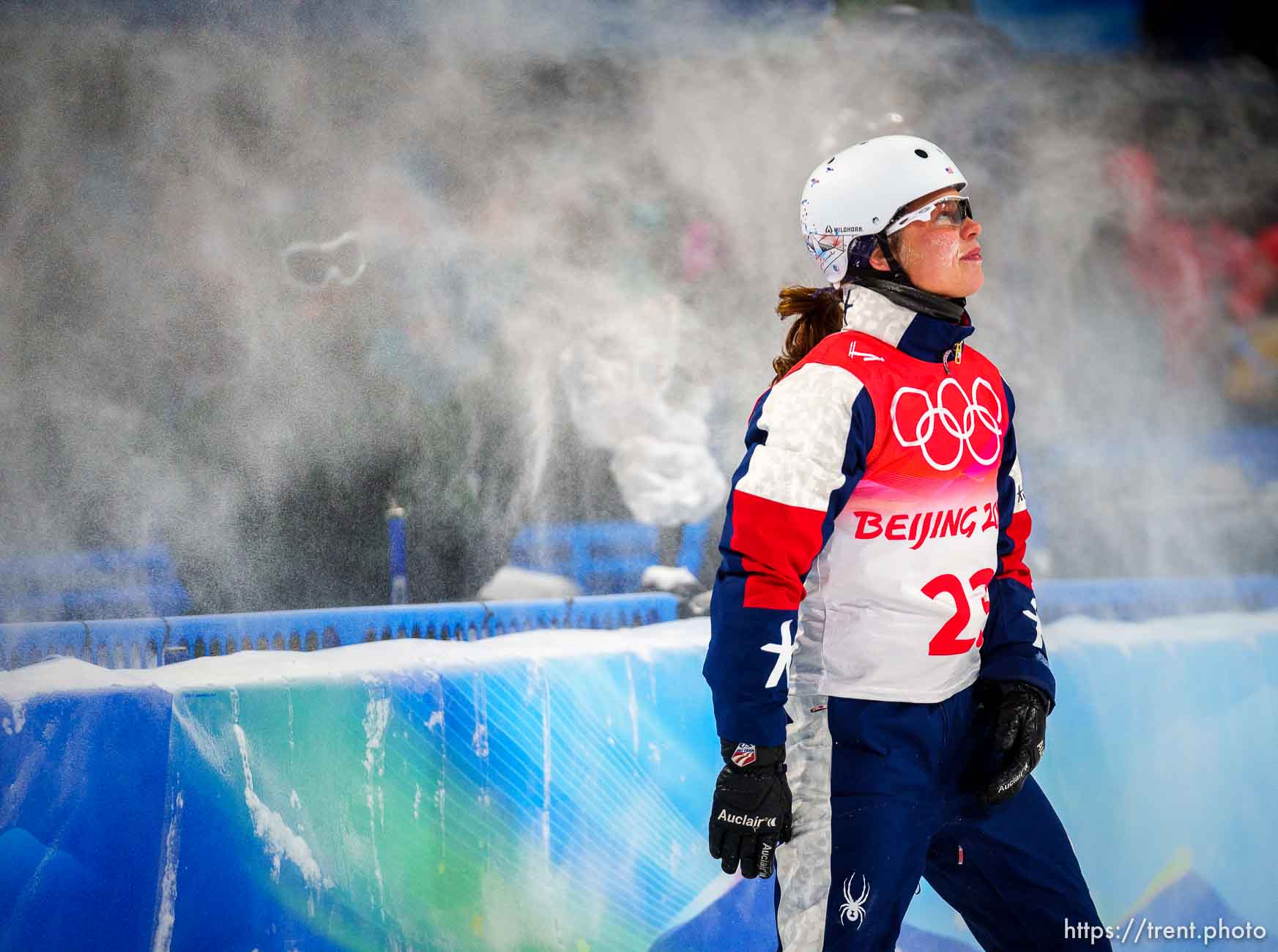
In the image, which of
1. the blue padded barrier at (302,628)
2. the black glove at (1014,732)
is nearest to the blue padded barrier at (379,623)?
the blue padded barrier at (302,628)

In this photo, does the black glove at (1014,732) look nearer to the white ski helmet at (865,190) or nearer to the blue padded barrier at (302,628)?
the white ski helmet at (865,190)

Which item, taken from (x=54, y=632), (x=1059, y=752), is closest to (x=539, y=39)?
(x=54, y=632)

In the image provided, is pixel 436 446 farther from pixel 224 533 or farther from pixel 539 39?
pixel 539 39

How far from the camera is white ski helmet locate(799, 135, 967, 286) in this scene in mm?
2002

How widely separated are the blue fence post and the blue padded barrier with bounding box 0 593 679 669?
0.04 meters

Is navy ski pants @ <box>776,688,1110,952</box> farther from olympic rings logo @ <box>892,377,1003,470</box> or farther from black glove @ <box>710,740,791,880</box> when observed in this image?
olympic rings logo @ <box>892,377,1003,470</box>

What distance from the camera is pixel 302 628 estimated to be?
2.95 meters

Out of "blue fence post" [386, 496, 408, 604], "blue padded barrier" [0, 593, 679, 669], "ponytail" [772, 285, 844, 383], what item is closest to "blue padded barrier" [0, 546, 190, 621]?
"blue padded barrier" [0, 593, 679, 669]

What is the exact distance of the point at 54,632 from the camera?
276 cm

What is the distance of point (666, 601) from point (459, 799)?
2.56 ft

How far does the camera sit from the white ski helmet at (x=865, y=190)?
2002mm

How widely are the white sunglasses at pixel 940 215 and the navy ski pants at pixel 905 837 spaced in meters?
0.80

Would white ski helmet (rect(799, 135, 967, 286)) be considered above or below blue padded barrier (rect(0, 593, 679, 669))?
above

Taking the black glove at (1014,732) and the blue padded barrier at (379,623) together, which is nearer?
the black glove at (1014,732)
